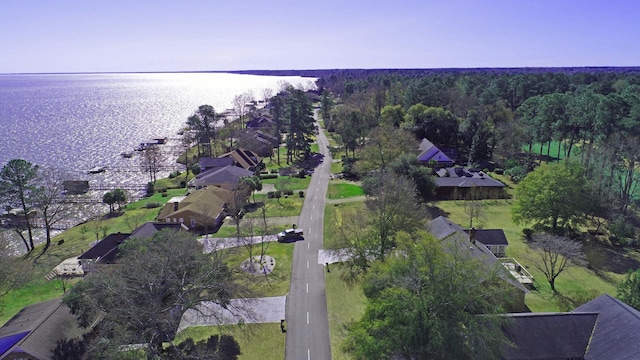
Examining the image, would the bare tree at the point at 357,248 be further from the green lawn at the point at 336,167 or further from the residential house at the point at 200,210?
the green lawn at the point at 336,167

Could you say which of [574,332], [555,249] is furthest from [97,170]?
[574,332]

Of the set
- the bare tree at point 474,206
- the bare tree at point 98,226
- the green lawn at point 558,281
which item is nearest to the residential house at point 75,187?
the bare tree at point 98,226

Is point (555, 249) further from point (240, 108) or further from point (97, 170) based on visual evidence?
point (240, 108)

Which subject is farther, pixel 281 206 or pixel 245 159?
pixel 245 159

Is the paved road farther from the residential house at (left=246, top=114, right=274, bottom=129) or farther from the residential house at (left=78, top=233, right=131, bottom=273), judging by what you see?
the residential house at (left=246, top=114, right=274, bottom=129)

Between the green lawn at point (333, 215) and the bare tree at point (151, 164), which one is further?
the bare tree at point (151, 164)

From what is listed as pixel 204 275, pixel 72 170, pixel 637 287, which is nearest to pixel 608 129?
pixel 637 287
